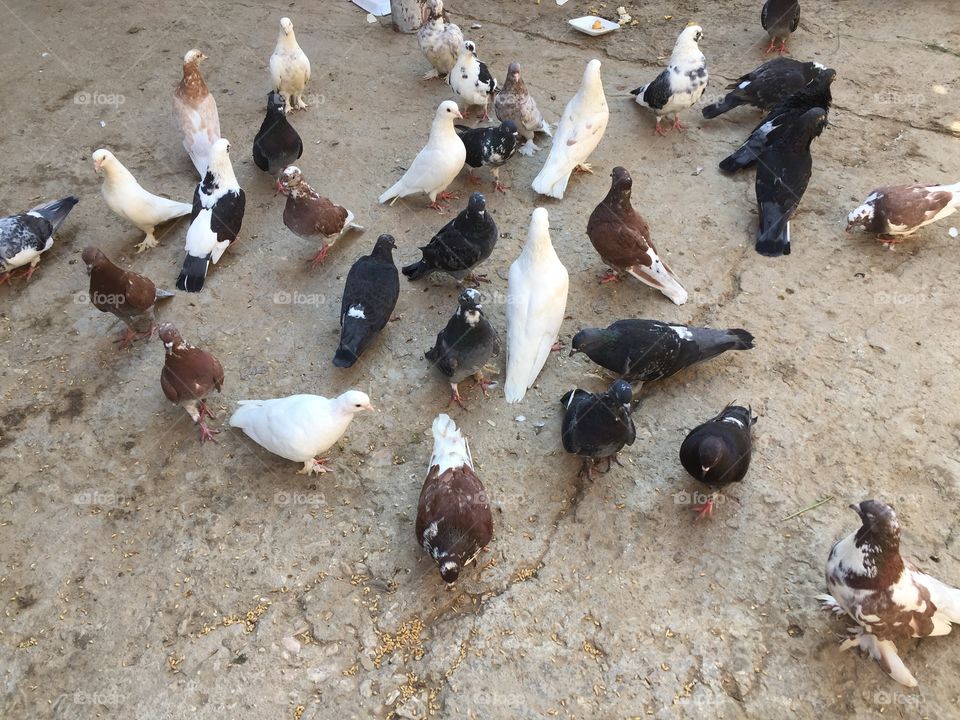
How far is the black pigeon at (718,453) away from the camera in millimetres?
3631

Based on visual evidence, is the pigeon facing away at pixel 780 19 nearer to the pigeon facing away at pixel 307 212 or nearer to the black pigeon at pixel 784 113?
the black pigeon at pixel 784 113

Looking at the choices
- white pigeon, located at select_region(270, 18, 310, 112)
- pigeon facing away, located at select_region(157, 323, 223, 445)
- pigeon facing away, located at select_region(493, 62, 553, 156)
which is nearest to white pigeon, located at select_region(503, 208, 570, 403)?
pigeon facing away, located at select_region(157, 323, 223, 445)

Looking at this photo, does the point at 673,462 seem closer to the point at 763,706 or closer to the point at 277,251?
the point at 763,706

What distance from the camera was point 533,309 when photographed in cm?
456

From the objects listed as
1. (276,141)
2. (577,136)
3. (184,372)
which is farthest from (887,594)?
(276,141)

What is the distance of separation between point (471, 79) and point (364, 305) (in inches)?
129

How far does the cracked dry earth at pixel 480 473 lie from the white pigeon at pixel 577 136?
12.0 inches

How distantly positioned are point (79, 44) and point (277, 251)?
4.95 m

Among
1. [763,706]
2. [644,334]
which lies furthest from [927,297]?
[763,706]

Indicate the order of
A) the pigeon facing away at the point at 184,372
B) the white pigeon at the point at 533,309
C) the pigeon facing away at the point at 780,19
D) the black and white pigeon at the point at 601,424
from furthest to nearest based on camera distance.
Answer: the pigeon facing away at the point at 780,19, the white pigeon at the point at 533,309, the pigeon facing away at the point at 184,372, the black and white pigeon at the point at 601,424

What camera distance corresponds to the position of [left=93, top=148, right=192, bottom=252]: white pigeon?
5.39 metres

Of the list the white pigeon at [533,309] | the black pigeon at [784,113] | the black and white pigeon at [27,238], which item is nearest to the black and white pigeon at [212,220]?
the black and white pigeon at [27,238]

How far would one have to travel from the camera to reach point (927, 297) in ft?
16.6

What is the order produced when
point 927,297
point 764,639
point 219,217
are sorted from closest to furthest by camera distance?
point 764,639 < point 927,297 < point 219,217
